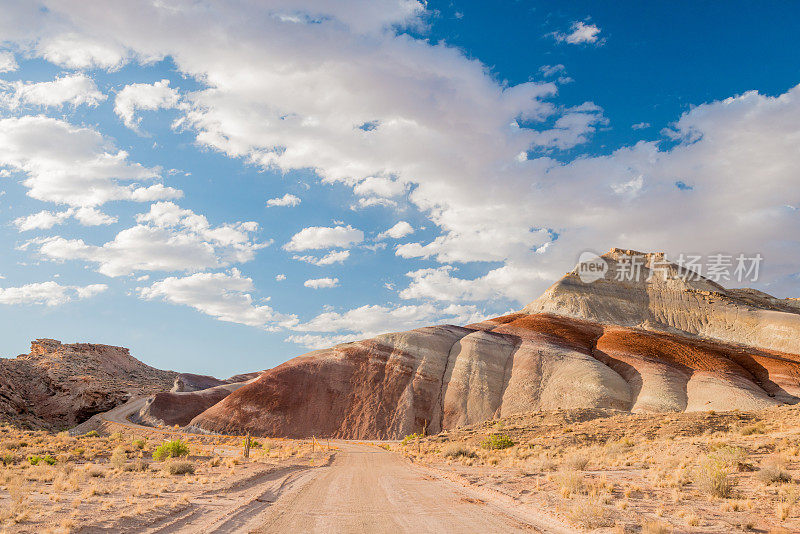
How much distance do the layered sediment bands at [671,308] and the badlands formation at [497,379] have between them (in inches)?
49.3

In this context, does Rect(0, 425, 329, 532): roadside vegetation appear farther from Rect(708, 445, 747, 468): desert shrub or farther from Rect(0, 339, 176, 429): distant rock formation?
Rect(0, 339, 176, 429): distant rock formation

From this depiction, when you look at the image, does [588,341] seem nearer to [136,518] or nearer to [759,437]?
[759,437]

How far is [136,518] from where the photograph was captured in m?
12.4

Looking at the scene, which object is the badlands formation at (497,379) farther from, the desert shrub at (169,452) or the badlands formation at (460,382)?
the desert shrub at (169,452)

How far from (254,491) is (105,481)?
6984mm

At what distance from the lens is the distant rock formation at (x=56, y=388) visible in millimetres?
72688

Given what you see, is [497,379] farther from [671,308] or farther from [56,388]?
[56,388]

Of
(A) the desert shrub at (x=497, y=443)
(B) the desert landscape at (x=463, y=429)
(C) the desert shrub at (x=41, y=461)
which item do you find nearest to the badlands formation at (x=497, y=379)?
(B) the desert landscape at (x=463, y=429)

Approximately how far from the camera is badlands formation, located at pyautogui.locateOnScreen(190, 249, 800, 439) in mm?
65812

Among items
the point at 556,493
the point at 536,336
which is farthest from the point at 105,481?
the point at 536,336

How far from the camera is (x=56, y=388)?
8538 centimetres

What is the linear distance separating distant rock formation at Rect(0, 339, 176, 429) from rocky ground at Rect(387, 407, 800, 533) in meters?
67.1

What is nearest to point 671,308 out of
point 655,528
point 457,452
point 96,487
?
point 457,452

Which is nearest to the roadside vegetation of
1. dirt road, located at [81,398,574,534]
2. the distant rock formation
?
dirt road, located at [81,398,574,534]
